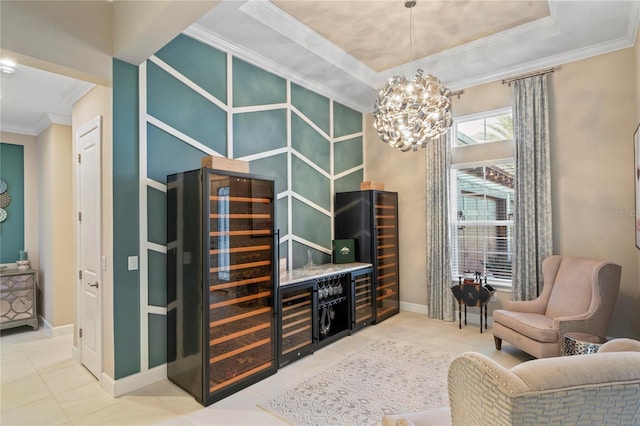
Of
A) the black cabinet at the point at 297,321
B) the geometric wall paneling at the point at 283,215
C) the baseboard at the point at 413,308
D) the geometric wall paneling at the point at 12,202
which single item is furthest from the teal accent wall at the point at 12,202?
the baseboard at the point at 413,308

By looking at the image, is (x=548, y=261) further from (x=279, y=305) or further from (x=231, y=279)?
(x=231, y=279)

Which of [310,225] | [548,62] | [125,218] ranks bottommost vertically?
[310,225]

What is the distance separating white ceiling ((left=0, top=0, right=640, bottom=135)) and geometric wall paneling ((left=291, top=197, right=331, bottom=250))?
173cm

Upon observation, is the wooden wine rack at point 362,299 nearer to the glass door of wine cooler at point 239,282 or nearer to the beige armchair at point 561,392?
the glass door of wine cooler at point 239,282

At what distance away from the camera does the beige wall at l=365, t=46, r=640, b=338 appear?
12.1ft

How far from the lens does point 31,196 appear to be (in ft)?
16.8

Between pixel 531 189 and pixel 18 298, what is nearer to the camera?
pixel 531 189

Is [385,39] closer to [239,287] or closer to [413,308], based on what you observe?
[239,287]

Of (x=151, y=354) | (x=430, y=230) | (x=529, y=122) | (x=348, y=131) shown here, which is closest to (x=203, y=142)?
(x=151, y=354)

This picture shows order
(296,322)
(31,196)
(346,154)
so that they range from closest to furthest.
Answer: (296,322)
(31,196)
(346,154)

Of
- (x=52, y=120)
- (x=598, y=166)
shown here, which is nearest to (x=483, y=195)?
(x=598, y=166)

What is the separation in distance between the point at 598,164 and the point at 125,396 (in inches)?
212

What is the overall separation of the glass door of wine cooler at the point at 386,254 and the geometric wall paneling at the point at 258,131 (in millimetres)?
1662

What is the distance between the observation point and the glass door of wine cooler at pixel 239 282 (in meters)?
2.84
